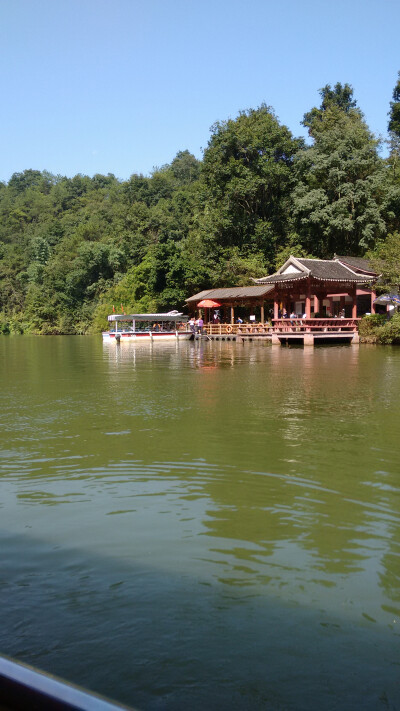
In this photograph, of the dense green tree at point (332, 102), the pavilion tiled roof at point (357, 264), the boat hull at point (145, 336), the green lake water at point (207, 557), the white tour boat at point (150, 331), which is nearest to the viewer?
the green lake water at point (207, 557)

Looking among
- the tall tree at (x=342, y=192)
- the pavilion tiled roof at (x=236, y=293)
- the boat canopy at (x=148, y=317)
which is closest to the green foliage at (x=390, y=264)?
the pavilion tiled roof at (x=236, y=293)

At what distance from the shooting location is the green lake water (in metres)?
2.71

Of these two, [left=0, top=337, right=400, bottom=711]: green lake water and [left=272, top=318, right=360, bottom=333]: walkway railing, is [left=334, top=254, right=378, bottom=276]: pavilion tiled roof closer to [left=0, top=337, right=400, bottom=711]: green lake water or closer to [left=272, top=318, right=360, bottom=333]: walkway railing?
[left=272, top=318, right=360, bottom=333]: walkway railing

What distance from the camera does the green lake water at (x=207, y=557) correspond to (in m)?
2.71

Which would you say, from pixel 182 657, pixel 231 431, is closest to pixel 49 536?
pixel 182 657

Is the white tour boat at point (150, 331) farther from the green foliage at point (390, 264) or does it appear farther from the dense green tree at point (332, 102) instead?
the dense green tree at point (332, 102)

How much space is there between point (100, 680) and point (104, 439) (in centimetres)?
527

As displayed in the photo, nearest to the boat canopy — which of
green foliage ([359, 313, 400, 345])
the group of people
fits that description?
the group of people

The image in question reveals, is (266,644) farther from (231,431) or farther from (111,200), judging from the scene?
(111,200)

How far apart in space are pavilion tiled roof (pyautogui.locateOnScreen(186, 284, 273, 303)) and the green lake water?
26.4m

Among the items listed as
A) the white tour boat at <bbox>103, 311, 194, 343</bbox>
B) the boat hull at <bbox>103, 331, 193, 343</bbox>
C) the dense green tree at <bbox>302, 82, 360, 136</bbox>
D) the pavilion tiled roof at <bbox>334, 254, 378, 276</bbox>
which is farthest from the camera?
the dense green tree at <bbox>302, 82, 360, 136</bbox>

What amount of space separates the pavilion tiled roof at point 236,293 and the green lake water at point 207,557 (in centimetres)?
2645

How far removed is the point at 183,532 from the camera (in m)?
4.51

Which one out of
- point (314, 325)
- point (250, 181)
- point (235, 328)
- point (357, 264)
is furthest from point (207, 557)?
point (250, 181)
